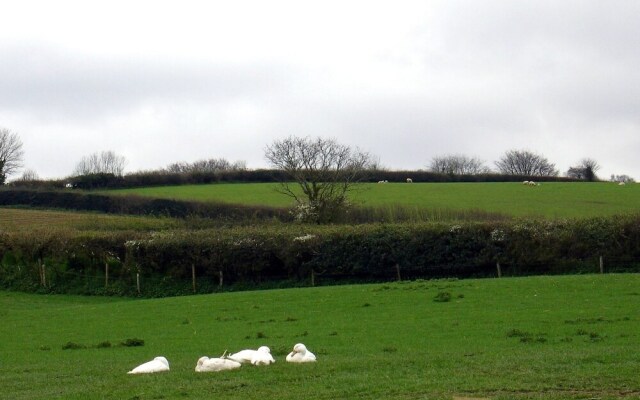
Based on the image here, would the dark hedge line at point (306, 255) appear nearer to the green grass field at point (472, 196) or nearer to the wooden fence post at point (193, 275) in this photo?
the wooden fence post at point (193, 275)

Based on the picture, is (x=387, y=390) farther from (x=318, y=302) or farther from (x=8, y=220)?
(x=8, y=220)

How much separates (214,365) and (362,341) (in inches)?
310

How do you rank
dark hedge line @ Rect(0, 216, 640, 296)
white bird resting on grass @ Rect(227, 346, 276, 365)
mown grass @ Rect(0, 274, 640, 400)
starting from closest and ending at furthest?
mown grass @ Rect(0, 274, 640, 400) → white bird resting on grass @ Rect(227, 346, 276, 365) → dark hedge line @ Rect(0, 216, 640, 296)

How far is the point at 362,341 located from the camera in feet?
77.4

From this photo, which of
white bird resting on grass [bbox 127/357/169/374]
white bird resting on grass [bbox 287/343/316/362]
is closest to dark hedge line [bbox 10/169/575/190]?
white bird resting on grass [bbox 287/343/316/362]

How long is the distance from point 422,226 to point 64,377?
110ft

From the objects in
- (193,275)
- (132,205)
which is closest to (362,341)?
(193,275)

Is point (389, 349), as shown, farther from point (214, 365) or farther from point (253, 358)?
point (214, 365)

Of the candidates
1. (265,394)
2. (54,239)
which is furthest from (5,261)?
(265,394)

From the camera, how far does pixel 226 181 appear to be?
107 m

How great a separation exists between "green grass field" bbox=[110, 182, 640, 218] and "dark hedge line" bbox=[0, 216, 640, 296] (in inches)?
830

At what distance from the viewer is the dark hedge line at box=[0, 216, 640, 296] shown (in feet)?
153

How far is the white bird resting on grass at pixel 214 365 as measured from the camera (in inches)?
645

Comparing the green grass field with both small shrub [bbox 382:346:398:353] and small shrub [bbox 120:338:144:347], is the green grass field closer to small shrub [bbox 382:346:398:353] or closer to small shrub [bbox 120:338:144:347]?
small shrub [bbox 120:338:144:347]
